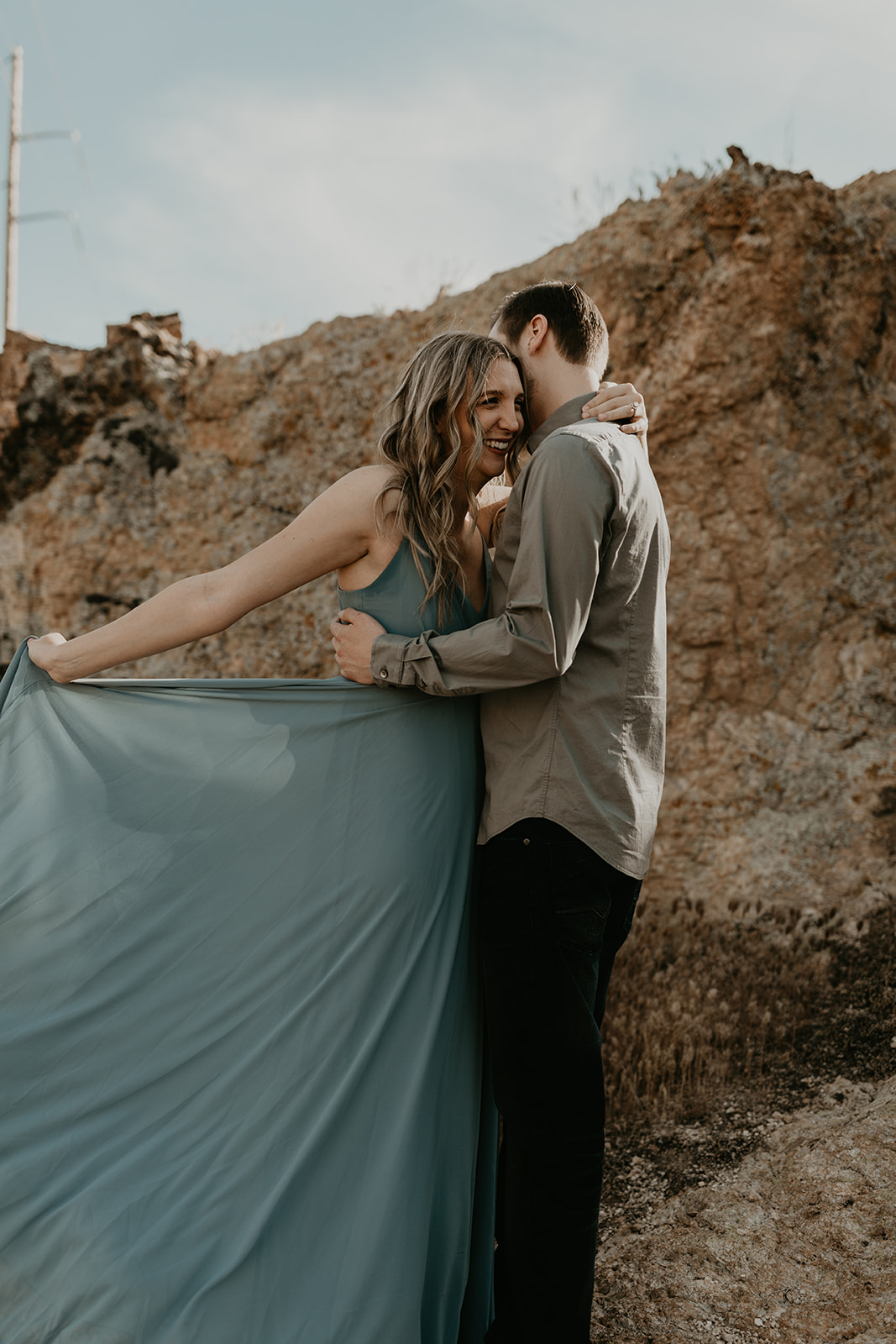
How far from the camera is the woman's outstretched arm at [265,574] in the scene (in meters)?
2.32

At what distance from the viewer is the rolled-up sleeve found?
2.02 m

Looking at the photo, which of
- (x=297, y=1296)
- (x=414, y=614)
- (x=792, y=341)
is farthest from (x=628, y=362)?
(x=297, y=1296)

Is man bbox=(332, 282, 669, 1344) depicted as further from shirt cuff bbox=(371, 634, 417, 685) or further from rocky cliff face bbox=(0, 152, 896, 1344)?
rocky cliff face bbox=(0, 152, 896, 1344)

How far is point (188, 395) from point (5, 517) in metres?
1.43

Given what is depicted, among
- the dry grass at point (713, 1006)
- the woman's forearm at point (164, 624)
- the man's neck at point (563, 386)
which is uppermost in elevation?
the man's neck at point (563, 386)

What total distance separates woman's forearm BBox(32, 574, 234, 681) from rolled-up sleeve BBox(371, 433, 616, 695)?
0.66 metres

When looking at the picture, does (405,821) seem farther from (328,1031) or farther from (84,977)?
(84,977)

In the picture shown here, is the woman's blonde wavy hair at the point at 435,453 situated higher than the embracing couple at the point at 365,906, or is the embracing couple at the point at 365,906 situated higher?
the woman's blonde wavy hair at the point at 435,453

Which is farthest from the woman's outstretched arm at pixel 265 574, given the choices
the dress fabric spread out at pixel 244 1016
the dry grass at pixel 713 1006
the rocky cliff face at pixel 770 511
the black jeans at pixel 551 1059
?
the rocky cliff face at pixel 770 511

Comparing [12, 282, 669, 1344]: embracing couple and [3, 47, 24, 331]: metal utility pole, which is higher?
[3, 47, 24, 331]: metal utility pole

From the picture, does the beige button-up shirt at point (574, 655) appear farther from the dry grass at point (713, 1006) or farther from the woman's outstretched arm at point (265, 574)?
the dry grass at point (713, 1006)

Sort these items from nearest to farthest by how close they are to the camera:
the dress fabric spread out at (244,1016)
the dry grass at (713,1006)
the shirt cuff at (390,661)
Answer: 1. the dress fabric spread out at (244,1016)
2. the shirt cuff at (390,661)
3. the dry grass at (713,1006)

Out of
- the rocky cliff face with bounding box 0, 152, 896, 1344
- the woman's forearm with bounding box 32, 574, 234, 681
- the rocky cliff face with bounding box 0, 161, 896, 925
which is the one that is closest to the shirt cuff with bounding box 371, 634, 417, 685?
the woman's forearm with bounding box 32, 574, 234, 681

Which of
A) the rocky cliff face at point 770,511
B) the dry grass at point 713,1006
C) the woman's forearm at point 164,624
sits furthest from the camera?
the rocky cliff face at point 770,511
